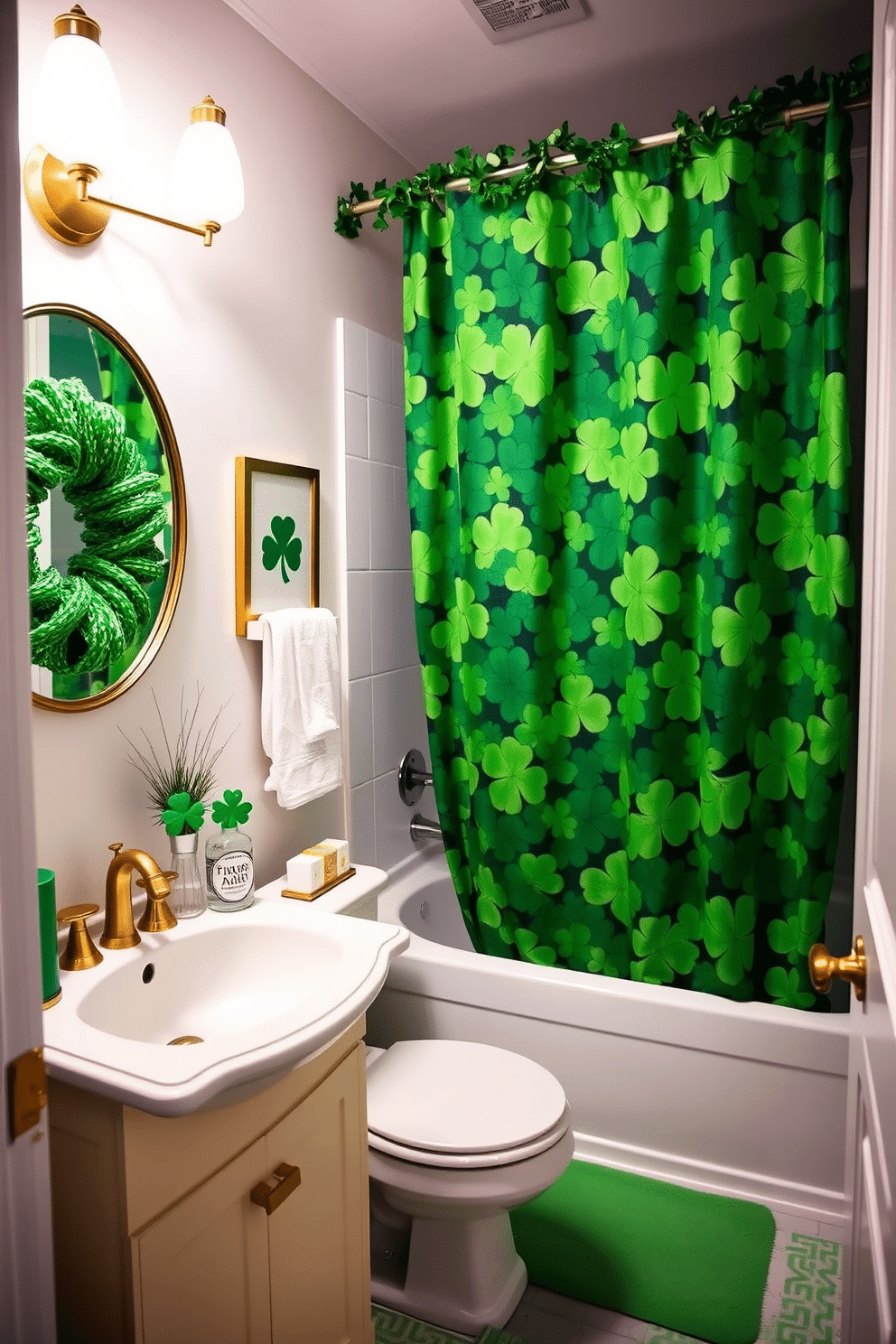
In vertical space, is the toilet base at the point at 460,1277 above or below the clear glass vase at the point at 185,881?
below

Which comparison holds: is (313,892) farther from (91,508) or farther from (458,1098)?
(91,508)

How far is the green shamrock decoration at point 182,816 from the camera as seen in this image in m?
1.58

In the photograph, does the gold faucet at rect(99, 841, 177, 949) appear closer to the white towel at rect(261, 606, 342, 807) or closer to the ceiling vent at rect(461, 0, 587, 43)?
the white towel at rect(261, 606, 342, 807)

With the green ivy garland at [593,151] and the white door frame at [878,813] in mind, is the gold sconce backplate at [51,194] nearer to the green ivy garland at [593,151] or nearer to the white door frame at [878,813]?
the green ivy garland at [593,151]

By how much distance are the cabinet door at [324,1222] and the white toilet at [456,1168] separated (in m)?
0.12

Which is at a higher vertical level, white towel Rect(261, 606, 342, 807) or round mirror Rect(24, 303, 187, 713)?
round mirror Rect(24, 303, 187, 713)

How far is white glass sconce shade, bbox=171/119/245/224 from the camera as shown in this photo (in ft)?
5.18

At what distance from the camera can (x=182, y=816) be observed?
5.24 ft

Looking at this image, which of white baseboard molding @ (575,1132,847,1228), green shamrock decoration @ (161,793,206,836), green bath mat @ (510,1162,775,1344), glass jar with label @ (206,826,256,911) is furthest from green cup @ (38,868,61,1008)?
white baseboard molding @ (575,1132,847,1228)

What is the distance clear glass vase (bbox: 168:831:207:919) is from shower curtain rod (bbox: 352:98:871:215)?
62.8 inches

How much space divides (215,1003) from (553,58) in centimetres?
220

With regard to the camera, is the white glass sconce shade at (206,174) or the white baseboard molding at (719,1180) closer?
the white glass sconce shade at (206,174)

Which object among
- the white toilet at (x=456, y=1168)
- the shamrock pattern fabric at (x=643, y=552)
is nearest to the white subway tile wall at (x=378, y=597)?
the shamrock pattern fabric at (x=643, y=552)

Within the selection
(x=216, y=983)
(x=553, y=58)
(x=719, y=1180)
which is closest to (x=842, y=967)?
(x=216, y=983)
